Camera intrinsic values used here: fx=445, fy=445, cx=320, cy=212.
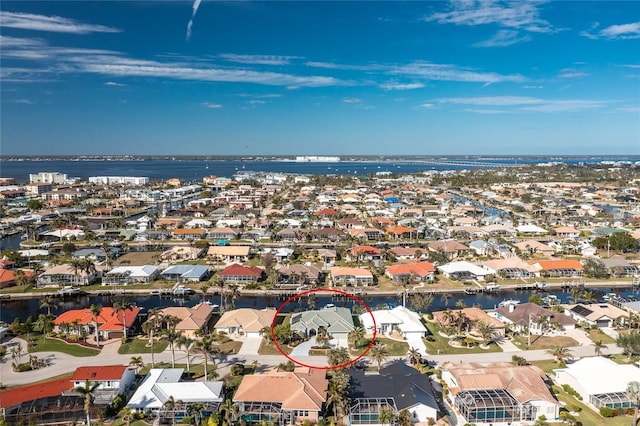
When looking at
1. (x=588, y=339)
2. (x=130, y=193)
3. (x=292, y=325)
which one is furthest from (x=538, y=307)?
(x=130, y=193)

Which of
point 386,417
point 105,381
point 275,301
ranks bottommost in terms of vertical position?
point 275,301

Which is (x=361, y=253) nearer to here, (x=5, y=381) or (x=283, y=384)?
(x=283, y=384)

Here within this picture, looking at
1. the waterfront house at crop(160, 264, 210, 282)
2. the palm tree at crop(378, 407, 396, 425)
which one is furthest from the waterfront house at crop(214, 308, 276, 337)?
the waterfront house at crop(160, 264, 210, 282)

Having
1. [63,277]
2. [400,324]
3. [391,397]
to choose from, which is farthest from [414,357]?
[63,277]

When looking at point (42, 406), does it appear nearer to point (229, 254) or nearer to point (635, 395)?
point (635, 395)

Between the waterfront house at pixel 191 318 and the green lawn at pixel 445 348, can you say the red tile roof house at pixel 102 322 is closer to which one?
the waterfront house at pixel 191 318

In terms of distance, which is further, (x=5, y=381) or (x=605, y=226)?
(x=605, y=226)

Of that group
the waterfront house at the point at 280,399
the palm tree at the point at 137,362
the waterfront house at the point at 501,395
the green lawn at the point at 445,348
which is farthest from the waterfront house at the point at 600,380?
the palm tree at the point at 137,362
